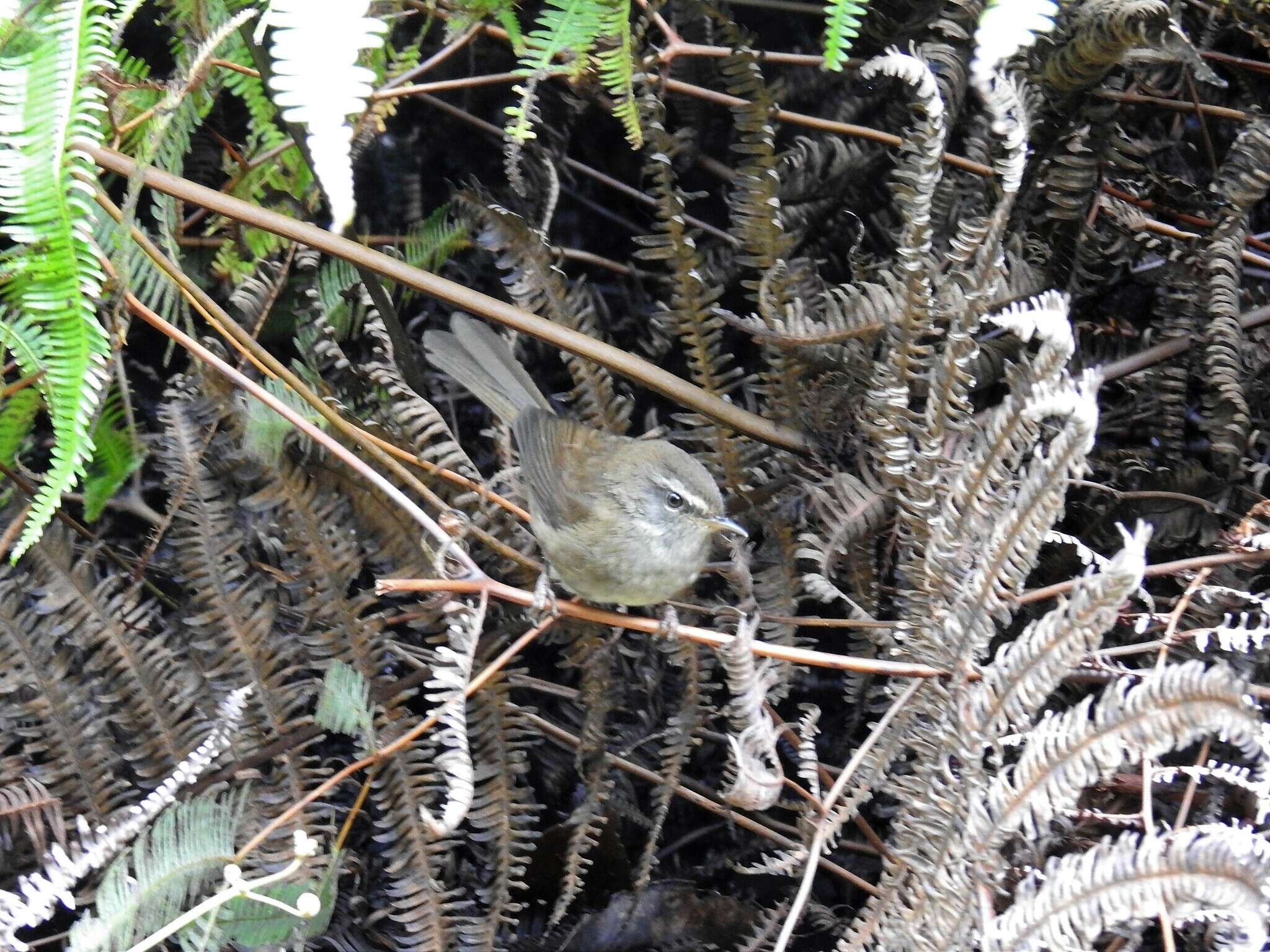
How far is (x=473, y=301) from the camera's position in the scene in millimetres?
2061

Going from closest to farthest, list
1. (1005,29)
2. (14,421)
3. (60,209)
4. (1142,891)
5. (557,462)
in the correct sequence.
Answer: (1005,29) → (1142,891) → (60,209) → (14,421) → (557,462)

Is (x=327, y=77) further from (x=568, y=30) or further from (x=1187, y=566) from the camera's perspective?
(x=1187, y=566)

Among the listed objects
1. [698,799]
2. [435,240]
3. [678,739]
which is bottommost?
[698,799]

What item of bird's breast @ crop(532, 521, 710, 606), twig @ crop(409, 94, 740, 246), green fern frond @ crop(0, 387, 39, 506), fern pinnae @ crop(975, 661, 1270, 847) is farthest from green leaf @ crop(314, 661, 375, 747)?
twig @ crop(409, 94, 740, 246)

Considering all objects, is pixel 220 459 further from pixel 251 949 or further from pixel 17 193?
pixel 251 949

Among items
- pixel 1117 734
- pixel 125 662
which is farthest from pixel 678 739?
pixel 125 662

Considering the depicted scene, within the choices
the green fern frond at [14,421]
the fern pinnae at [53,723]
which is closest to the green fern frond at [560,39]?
the green fern frond at [14,421]

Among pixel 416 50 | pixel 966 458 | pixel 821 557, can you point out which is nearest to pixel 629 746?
pixel 821 557

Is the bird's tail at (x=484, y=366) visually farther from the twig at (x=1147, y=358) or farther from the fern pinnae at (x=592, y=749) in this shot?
the twig at (x=1147, y=358)

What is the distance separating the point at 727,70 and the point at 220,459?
1.16m

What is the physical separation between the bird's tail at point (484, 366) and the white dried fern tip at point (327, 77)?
995mm

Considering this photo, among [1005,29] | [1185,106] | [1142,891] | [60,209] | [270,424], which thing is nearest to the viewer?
[1005,29]

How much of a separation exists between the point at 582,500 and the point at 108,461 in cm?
98

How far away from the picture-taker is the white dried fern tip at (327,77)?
46.7 inches
